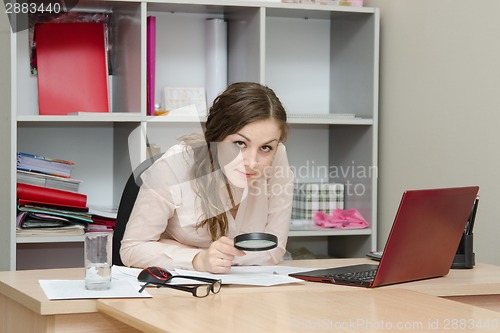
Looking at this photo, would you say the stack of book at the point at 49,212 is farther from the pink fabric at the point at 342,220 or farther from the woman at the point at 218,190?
the pink fabric at the point at 342,220

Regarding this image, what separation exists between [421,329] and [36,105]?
92.9 inches

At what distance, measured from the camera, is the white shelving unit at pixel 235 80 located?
3059 millimetres

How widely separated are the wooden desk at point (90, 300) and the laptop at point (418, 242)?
33 millimetres

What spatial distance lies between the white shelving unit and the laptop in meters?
1.20

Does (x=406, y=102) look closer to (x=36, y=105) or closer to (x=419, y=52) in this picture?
(x=419, y=52)

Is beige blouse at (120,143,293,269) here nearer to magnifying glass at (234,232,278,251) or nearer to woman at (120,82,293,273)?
woman at (120,82,293,273)

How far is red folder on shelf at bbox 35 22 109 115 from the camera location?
304 centimetres

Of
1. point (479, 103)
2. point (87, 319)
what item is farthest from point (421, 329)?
point (479, 103)

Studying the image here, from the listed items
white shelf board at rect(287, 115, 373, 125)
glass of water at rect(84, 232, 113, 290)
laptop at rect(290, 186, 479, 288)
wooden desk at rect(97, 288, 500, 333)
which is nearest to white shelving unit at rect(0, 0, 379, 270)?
white shelf board at rect(287, 115, 373, 125)

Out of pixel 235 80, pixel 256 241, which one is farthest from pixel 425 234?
pixel 235 80

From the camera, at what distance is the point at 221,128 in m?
2.12

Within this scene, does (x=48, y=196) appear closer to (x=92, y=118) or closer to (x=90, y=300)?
(x=92, y=118)
